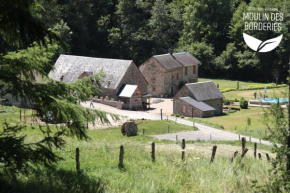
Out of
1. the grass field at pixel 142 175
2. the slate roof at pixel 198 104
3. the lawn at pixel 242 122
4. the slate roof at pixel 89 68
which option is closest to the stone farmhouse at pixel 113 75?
the slate roof at pixel 89 68

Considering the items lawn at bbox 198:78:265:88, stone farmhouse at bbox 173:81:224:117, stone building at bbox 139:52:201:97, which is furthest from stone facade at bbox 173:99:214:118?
lawn at bbox 198:78:265:88

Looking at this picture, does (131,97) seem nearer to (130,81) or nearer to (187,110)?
(130,81)

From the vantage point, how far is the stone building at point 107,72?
179 ft

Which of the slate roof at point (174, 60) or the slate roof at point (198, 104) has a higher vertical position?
the slate roof at point (174, 60)

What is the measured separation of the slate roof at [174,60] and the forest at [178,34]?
10.3 meters

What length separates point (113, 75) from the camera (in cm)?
5547

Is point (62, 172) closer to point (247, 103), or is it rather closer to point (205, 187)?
point (205, 187)

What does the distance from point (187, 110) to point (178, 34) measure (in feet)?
108

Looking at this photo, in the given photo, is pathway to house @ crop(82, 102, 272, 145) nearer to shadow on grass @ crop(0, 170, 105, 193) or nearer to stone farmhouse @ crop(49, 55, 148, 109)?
stone farmhouse @ crop(49, 55, 148, 109)

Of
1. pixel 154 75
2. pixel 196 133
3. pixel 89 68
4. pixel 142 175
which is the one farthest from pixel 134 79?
pixel 142 175

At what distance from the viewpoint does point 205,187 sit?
1498 centimetres

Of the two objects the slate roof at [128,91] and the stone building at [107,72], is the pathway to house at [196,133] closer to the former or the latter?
the slate roof at [128,91]

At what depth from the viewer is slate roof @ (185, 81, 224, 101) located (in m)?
53.4

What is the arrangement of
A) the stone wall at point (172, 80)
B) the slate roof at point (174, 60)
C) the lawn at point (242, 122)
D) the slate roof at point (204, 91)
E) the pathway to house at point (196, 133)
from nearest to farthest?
1. the pathway to house at point (196, 133)
2. the lawn at point (242, 122)
3. the slate roof at point (204, 91)
4. the slate roof at point (174, 60)
5. the stone wall at point (172, 80)
